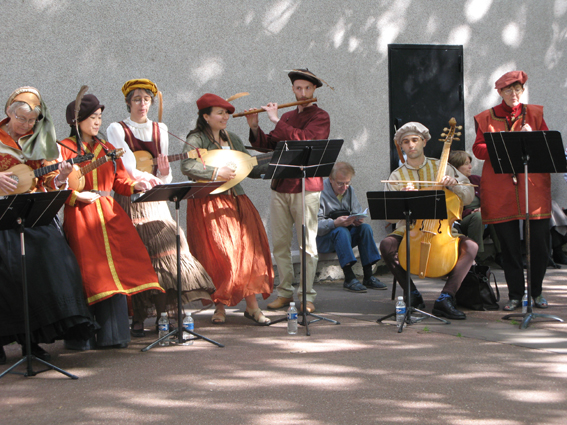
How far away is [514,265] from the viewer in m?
6.13

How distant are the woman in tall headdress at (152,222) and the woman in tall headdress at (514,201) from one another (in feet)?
8.76

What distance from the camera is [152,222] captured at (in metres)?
5.43

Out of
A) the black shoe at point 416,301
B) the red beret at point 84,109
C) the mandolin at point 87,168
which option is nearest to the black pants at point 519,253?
the black shoe at point 416,301

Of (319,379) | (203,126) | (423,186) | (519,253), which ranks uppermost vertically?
(203,126)

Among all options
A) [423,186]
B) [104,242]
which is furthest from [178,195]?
[423,186]

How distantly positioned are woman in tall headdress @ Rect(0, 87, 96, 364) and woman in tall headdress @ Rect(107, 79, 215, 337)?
2.45 ft

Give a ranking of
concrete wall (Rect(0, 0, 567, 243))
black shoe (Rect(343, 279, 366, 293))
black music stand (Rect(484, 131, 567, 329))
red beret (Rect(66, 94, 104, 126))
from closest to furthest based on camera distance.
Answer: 1. red beret (Rect(66, 94, 104, 126))
2. black music stand (Rect(484, 131, 567, 329))
3. concrete wall (Rect(0, 0, 567, 243))
4. black shoe (Rect(343, 279, 366, 293))

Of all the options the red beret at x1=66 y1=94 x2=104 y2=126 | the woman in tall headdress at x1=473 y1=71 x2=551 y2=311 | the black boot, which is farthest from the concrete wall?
Result: the woman in tall headdress at x1=473 y1=71 x2=551 y2=311

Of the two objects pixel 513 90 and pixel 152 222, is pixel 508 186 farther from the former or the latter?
pixel 152 222

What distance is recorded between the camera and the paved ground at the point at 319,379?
138 inches

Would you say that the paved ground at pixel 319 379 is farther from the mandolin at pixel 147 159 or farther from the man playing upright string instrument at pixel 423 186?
the mandolin at pixel 147 159

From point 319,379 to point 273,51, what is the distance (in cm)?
468

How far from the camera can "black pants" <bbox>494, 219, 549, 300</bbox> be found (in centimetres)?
605

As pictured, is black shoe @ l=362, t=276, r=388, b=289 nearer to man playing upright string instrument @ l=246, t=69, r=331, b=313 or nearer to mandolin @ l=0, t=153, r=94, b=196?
man playing upright string instrument @ l=246, t=69, r=331, b=313
